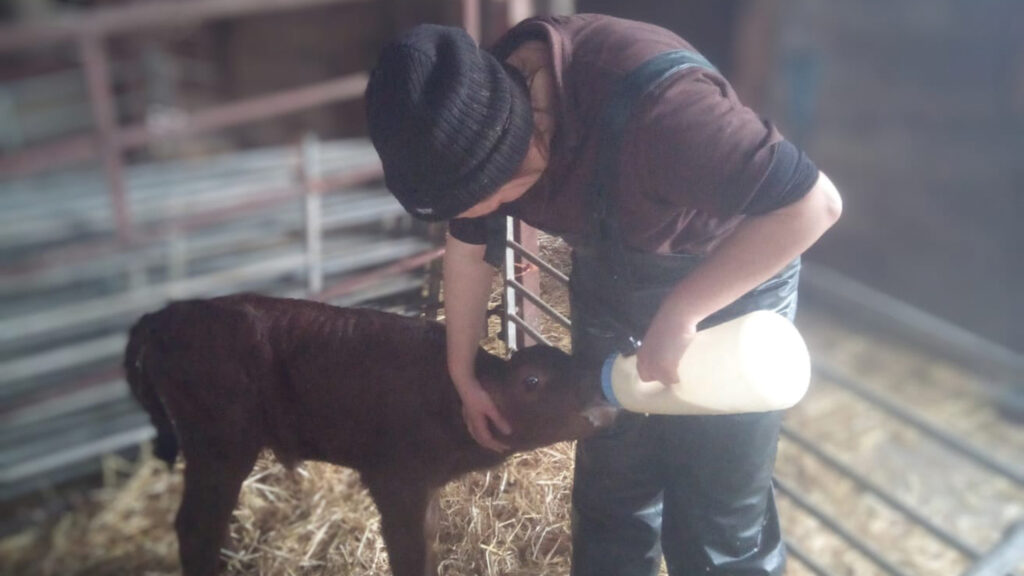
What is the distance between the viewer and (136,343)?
5.56 feet

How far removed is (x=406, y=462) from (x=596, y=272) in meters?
0.39

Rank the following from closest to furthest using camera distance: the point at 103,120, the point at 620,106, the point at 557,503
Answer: the point at 620,106
the point at 557,503
the point at 103,120

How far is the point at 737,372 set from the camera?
1.36 metres

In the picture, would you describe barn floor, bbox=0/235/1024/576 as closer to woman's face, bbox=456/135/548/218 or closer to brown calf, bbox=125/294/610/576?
brown calf, bbox=125/294/610/576

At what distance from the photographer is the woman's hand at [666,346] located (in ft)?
4.43

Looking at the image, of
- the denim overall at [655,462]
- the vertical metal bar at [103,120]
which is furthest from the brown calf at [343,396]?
the vertical metal bar at [103,120]

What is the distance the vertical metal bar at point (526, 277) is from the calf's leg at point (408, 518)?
0.27 meters

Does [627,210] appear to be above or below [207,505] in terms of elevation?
above

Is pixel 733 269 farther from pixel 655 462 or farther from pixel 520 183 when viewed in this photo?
pixel 655 462

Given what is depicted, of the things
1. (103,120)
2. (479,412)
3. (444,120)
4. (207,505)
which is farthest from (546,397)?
(103,120)

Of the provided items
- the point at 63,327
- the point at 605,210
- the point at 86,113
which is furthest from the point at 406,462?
the point at 86,113

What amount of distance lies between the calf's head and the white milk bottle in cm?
8

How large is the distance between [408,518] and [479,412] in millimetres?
204

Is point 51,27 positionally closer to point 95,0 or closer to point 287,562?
point 287,562
